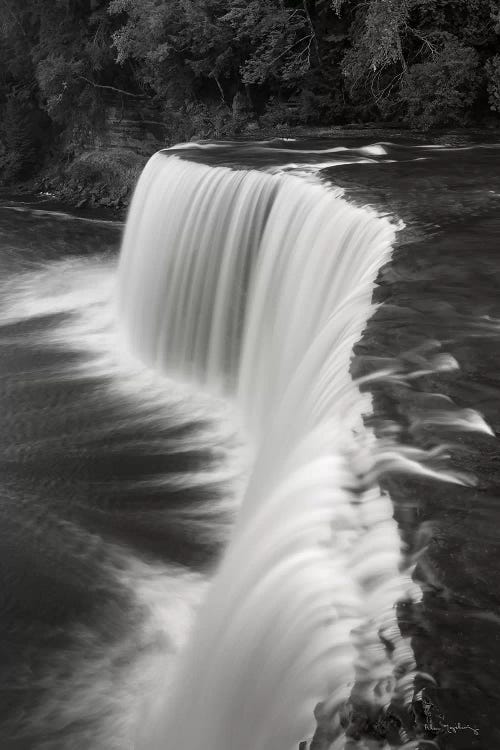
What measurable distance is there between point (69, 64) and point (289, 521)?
22.3m

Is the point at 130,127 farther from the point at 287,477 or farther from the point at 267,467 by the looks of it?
the point at 287,477

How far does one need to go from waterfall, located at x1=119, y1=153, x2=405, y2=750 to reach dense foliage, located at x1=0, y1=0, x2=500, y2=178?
6074mm

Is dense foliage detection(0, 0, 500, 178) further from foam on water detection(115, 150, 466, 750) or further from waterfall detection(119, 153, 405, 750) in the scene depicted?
foam on water detection(115, 150, 466, 750)

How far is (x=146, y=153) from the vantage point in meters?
23.2

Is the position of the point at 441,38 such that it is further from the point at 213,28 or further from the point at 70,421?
the point at 70,421

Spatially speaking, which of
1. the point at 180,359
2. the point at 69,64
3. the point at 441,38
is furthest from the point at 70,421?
the point at 69,64

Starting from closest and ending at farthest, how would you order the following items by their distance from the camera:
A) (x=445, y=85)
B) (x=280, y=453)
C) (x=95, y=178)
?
(x=280, y=453) → (x=445, y=85) → (x=95, y=178)

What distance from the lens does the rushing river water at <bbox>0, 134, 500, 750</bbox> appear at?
307cm

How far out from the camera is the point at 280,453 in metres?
5.45
